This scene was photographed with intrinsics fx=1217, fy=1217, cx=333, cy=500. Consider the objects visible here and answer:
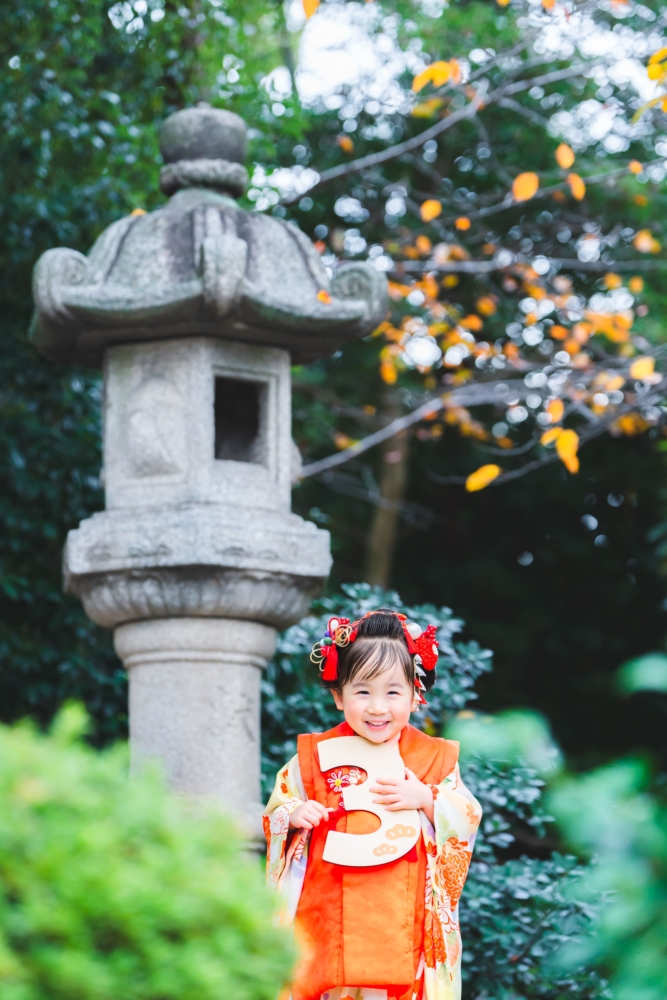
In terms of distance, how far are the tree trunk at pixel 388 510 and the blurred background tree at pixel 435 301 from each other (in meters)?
0.02

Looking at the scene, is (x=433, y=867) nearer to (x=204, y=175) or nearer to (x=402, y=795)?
(x=402, y=795)

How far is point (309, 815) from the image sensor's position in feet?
8.46

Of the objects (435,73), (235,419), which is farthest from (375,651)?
(435,73)

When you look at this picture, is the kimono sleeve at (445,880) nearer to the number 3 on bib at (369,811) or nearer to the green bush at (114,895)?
the number 3 on bib at (369,811)

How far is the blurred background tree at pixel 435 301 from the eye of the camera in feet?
17.9

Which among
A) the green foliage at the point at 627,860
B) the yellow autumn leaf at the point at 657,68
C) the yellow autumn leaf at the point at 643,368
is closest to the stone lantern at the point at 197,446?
the yellow autumn leaf at the point at 657,68

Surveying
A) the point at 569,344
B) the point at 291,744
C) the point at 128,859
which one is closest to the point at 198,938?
the point at 128,859

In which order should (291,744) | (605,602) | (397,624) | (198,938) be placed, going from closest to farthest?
(198,938) → (397,624) → (291,744) → (605,602)

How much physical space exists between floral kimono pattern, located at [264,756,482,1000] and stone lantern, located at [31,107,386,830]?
3.18 ft

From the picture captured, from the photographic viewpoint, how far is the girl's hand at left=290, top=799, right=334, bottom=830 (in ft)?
8.44

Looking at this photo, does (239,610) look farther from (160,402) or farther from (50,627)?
(50,627)

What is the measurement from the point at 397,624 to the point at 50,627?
310cm

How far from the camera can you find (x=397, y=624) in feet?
8.93

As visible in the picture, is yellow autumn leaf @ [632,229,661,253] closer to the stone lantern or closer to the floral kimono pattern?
the stone lantern
